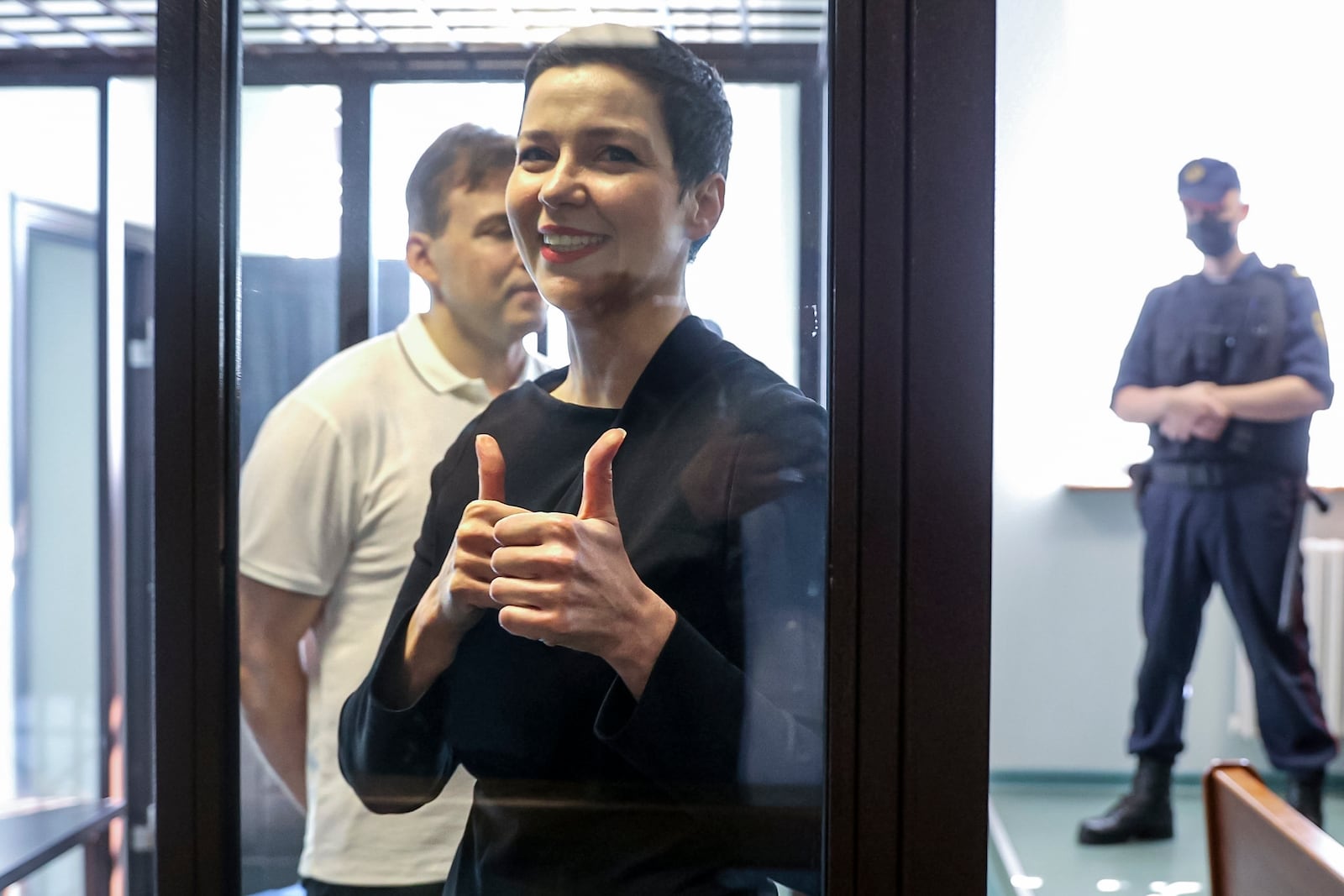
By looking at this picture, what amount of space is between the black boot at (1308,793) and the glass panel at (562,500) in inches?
23.2

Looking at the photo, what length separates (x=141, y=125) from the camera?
62 centimetres

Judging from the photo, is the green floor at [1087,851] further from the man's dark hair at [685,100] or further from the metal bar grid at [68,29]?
the metal bar grid at [68,29]

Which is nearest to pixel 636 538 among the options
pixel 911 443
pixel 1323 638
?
pixel 911 443

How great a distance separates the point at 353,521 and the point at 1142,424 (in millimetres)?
557

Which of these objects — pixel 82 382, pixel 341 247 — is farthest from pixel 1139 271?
pixel 82 382

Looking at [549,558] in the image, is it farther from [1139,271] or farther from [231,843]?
[1139,271]

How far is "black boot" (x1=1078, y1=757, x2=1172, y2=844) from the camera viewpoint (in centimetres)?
87

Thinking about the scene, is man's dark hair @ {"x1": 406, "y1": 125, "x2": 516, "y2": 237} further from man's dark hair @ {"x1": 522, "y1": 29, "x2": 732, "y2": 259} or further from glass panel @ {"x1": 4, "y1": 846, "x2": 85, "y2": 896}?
glass panel @ {"x1": 4, "y1": 846, "x2": 85, "y2": 896}

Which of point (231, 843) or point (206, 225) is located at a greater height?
point (206, 225)

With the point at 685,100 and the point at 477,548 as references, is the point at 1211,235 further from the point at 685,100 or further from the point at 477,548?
the point at 477,548

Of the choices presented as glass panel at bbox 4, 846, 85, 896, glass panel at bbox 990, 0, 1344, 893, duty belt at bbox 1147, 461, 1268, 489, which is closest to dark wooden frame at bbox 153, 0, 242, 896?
glass panel at bbox 4, 846, 85, 896

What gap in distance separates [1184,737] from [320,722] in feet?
2.08

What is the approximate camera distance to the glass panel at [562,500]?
50cm

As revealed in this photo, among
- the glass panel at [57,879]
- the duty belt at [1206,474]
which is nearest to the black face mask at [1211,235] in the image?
the duty belt at [1206,474]
